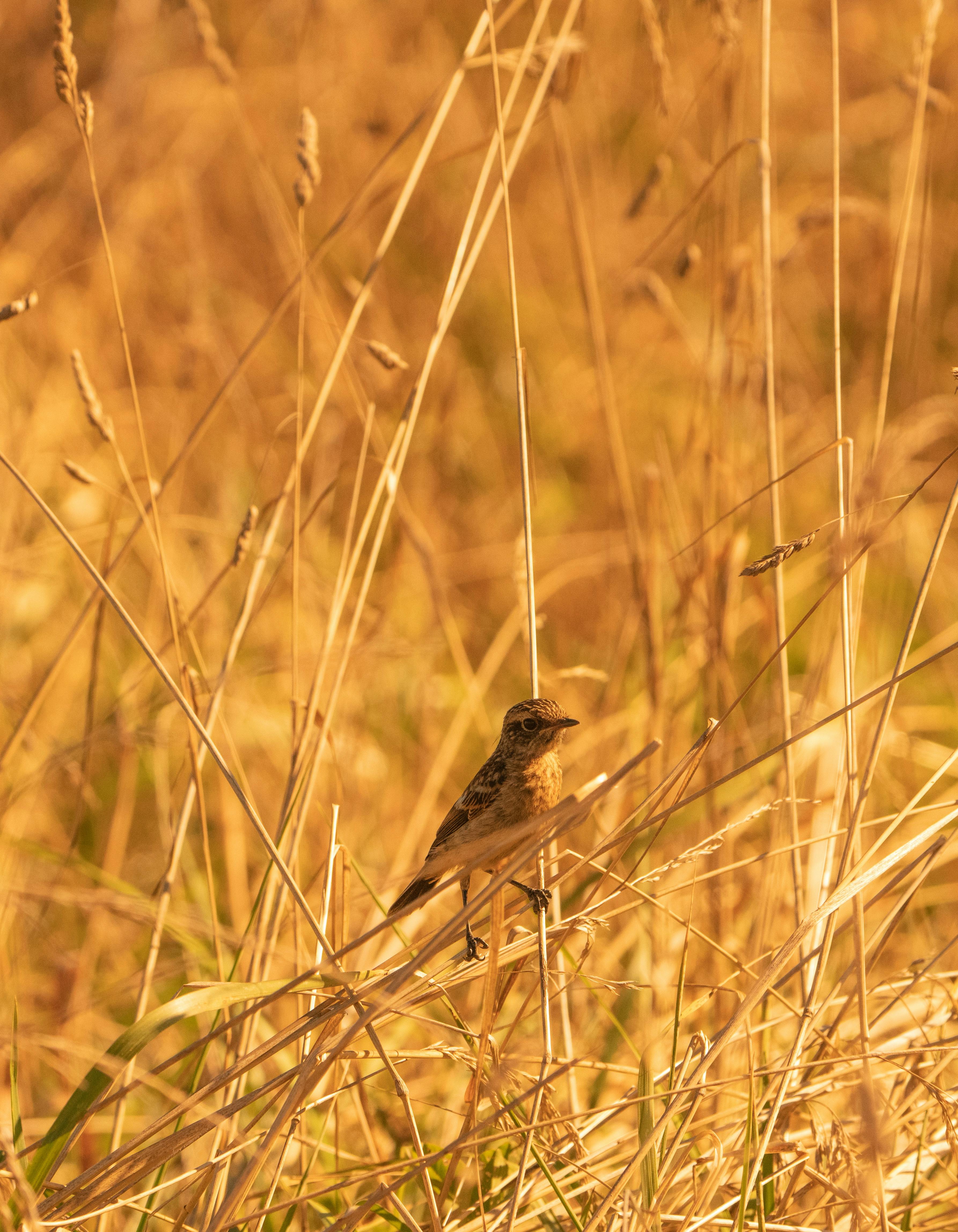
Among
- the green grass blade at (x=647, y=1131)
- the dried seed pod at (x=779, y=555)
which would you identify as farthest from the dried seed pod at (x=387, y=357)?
the green grass blade at (x=647, y=1131)

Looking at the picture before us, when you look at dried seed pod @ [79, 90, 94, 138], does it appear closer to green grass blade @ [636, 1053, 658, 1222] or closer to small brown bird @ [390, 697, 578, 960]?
small brown bird @ [390, 697, 578, 960]

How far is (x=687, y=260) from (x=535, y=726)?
5.27ft

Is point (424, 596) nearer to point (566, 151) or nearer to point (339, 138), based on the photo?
point (566, 151)

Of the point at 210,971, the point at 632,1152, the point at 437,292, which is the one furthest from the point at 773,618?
the point at 437,292

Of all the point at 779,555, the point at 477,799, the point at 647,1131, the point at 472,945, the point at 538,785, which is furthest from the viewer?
the point at 477,799

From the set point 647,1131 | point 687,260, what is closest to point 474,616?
point 687,260

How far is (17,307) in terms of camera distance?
91.8 inches

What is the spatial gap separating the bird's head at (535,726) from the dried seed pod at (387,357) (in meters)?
0.91

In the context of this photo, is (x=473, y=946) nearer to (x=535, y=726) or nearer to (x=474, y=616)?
(x=535, y=726)

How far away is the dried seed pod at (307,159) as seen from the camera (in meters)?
2.58

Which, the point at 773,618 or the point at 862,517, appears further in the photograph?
the point at 773,618

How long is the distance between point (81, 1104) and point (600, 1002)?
1174mm

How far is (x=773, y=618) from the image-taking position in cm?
383

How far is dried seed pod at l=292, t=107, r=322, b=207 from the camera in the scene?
2578 millimetres
